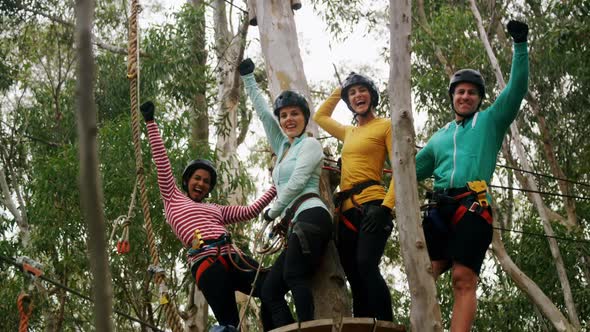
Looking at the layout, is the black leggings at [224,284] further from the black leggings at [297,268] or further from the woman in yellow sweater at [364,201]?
the woman in yellow sweater at [364,201]

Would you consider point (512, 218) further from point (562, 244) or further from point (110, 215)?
point (110, 215)

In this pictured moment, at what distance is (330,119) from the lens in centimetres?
423

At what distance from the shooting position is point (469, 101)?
3607 millimetres

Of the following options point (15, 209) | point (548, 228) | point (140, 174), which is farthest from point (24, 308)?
point (15, 209)

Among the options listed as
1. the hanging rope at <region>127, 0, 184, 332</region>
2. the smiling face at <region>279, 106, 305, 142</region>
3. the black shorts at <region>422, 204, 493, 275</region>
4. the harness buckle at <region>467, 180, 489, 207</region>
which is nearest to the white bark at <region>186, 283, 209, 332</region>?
the hanging rope at <region>127, 0, 184, 332</region>

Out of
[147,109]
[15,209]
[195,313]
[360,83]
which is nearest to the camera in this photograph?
[360,83]

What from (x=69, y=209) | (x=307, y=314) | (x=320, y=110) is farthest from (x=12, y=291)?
(x=307, y=314)

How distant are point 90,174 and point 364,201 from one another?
299cm

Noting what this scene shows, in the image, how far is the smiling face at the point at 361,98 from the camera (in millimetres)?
3881

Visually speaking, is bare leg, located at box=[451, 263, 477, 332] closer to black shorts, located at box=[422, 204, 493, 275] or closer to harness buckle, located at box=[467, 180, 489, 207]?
black shorts, located at box=[422, 204, 493, 275]

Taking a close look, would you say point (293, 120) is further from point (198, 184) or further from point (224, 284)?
point (224, 284)

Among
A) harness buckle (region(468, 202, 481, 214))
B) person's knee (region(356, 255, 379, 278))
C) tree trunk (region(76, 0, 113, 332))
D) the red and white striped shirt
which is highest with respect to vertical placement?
the red and white striped shirt

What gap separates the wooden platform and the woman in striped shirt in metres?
0.48

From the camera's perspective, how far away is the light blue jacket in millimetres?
3717
